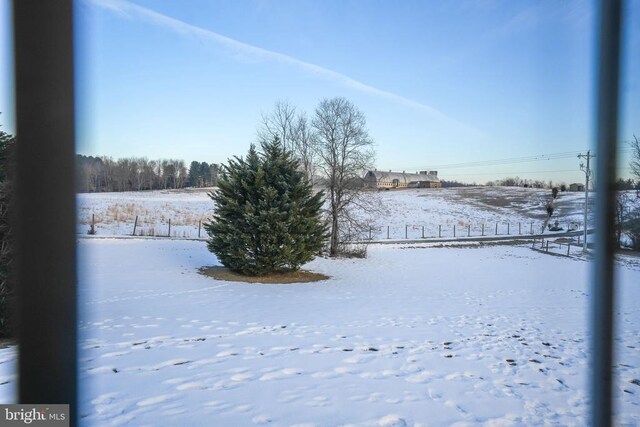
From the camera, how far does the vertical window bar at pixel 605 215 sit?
123 centimetres

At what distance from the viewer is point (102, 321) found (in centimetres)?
596

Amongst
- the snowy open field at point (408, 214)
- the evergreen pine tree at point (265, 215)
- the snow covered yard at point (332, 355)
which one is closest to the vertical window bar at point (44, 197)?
the snow covered yard at point (332, 355)

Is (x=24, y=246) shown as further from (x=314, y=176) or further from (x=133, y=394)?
(x=314, y=176)

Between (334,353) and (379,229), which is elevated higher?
(334,353)

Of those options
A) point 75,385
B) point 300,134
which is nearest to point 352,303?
point 75,385

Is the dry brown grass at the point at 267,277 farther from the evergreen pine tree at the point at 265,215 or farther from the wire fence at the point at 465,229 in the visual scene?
the wire fence at the point at 465,229

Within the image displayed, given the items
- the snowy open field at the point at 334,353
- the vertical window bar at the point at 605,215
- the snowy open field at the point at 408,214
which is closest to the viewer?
the vertical window bar at the point at 605,215

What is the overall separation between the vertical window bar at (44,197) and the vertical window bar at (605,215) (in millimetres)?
1900

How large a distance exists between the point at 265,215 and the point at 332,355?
6.92m

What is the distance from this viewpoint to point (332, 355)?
14.5 ft

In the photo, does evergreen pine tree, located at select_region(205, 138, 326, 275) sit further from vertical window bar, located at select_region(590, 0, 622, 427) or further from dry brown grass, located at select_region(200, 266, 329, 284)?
vertical window bar, located at select_region(590, 0, 622, 427)

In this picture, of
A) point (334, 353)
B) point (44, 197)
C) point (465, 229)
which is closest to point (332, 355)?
point (334, 353)

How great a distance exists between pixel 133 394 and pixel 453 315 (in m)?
6.03

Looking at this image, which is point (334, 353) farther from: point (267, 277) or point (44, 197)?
point (267, 277)
